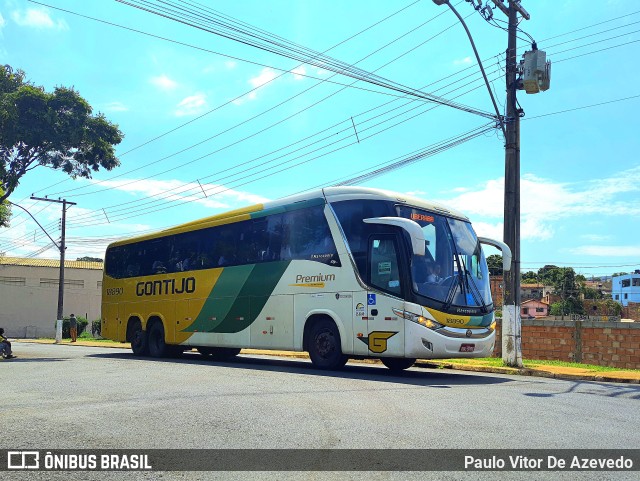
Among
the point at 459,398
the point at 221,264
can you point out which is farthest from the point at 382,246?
the point at 221,264

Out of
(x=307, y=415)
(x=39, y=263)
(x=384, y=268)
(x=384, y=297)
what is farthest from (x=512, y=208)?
(x=39, y=263)

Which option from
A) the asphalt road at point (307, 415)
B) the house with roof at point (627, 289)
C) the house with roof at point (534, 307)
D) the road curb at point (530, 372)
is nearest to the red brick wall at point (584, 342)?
the road curb at point (530, 372)

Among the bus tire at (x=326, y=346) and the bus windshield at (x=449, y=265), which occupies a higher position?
the bus windshield at (x=449, y=265)

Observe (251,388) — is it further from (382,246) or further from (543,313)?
(543,313)

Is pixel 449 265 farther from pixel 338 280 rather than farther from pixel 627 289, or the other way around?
pixel 627 289

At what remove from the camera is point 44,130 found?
67.1ft

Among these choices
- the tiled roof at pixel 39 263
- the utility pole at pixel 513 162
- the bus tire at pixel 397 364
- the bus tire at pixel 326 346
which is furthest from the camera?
the tiled roof at pixel 39 263

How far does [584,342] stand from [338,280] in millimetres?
10568

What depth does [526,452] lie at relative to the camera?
5.45 meters

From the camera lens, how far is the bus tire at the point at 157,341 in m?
18.4

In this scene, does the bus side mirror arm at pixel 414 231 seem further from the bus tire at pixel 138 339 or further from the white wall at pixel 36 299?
the white wall at pixel 36 299

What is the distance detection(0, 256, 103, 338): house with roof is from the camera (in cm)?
5434

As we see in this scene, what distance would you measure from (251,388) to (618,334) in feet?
45.1

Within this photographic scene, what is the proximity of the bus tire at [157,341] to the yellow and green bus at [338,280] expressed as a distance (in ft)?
2.20
